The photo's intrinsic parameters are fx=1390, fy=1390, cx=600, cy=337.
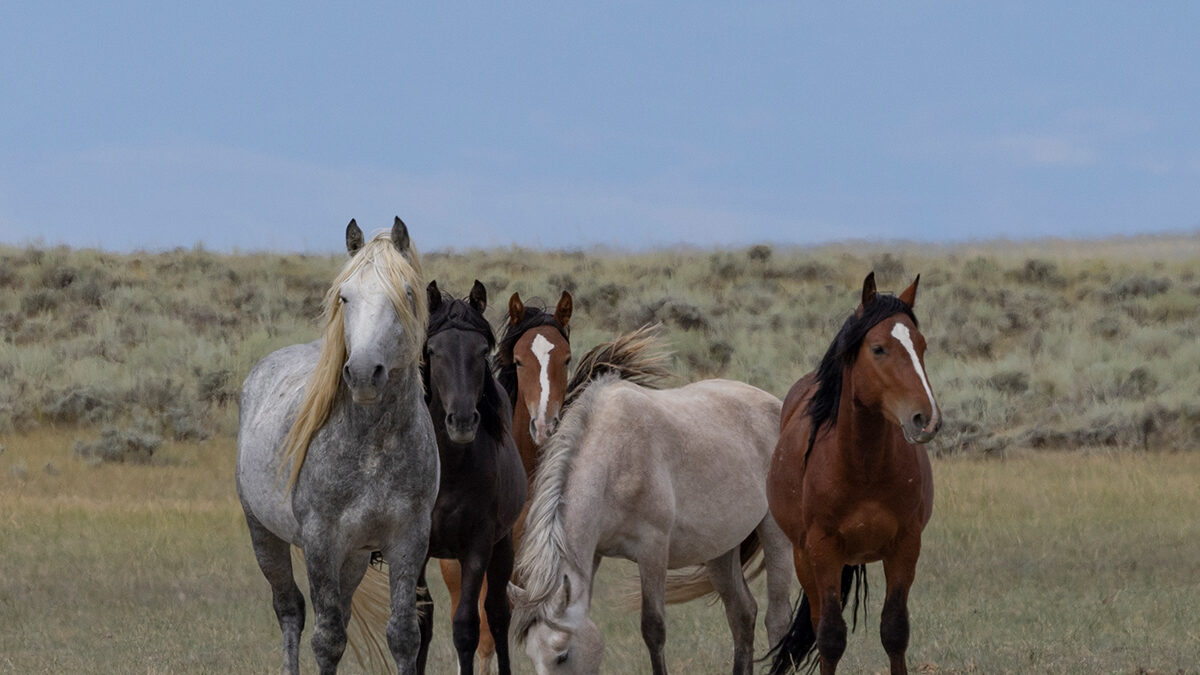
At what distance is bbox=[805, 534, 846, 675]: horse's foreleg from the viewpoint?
6.68 m

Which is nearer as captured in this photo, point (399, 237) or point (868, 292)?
point (399, 237)

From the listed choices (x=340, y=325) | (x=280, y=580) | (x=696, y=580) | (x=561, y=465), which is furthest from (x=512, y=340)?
(x=340, y=325)

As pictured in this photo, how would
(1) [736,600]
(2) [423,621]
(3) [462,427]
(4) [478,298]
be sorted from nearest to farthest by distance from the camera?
(3) [462,427] → (4) [478,298] → (2) [423,621] → (1) [736,600]

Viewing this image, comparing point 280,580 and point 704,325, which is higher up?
point 280,580

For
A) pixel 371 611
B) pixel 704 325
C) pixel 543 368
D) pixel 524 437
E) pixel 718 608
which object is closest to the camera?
pixel 543 368

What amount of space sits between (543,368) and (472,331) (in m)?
1.22

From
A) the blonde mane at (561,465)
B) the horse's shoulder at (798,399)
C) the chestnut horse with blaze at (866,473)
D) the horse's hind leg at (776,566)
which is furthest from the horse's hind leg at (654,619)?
the horse's hind leg at (776,566)

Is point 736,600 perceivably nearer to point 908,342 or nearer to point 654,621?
point 654,621

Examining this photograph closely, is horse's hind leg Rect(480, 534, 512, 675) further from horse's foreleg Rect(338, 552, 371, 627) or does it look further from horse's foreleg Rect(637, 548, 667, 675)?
horse's foreleg Rect(338, 552, 371, 627)

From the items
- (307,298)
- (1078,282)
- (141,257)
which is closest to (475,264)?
(307,298)

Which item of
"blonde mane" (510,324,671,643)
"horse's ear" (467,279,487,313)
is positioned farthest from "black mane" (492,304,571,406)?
"horse's ear" (467,279,487,313)

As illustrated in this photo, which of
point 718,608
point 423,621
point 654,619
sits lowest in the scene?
point 718,608

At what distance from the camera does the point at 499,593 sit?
7.23 m

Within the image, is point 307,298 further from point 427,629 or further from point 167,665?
point 427,629
